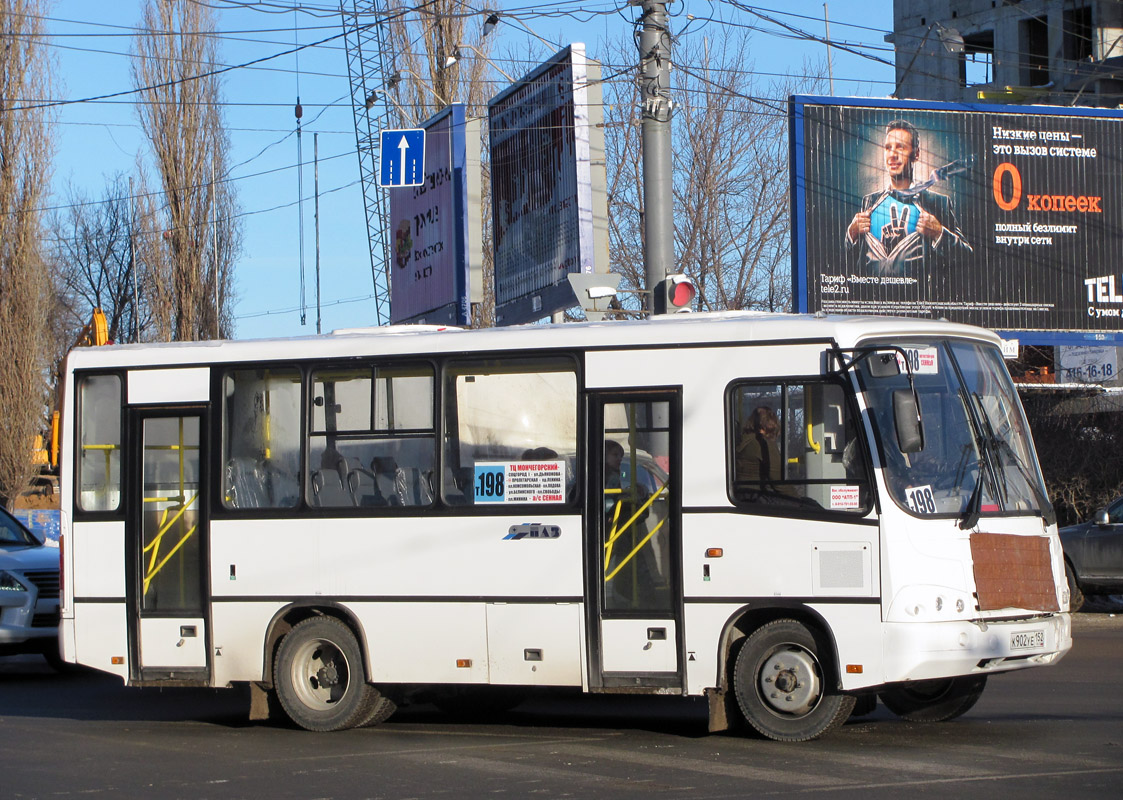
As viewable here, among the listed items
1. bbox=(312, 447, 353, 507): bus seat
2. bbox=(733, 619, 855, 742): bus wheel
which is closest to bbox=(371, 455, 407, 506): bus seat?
bbox=(312, 447, 353, 507): bus seat

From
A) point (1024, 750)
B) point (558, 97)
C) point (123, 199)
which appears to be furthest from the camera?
point (123, 199)

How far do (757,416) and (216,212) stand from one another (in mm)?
34265

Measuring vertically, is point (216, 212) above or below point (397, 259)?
above

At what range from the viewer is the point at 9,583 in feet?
50.0

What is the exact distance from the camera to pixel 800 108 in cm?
2409

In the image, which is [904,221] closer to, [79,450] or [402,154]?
[402,154]

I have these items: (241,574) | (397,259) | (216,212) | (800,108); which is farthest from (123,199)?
(241,574)

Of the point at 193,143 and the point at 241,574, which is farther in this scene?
the point at 193,143

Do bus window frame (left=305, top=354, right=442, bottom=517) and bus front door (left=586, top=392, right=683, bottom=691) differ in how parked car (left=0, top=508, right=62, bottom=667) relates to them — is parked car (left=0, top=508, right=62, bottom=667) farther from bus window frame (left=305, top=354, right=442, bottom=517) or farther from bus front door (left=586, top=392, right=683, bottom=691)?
bus front door (left=586, top=392, right=683, bottom=691)

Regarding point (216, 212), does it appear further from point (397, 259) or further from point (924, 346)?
point (924, 346)

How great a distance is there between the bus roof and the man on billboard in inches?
569

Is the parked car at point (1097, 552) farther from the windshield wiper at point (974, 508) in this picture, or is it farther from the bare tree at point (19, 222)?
the bare tree at point (19, 222)

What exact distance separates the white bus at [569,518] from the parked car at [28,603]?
4.36 m

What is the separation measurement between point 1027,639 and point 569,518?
10.0 feet
